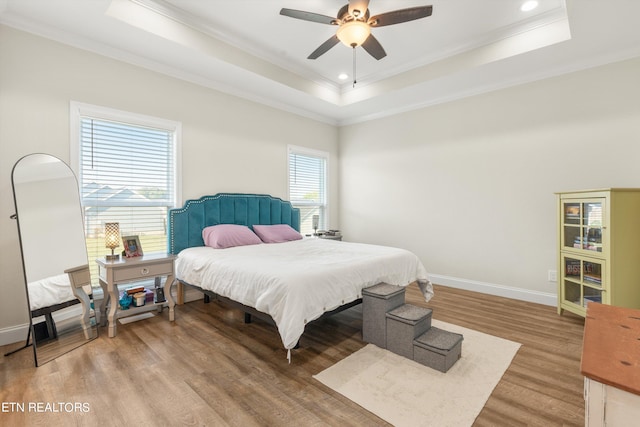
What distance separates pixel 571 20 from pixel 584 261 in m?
2.37

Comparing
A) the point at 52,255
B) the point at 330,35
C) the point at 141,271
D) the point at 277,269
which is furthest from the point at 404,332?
the point at 330,35

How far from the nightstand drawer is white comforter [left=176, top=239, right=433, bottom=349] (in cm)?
24

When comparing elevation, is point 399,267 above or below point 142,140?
below

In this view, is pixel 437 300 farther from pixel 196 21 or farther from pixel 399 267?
pixel 196 21

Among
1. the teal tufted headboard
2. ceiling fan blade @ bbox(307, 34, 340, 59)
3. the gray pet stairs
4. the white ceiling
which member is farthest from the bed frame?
ceiling fan blade @ bbox(307, 34, 340, 59)

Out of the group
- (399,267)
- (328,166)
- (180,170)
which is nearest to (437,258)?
(399,267)

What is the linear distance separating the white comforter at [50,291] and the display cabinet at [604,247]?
4800 mm

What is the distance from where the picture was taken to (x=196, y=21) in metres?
3.22

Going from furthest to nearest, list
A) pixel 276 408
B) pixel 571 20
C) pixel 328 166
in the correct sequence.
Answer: pixel 328 166, pixel 571 20, pixel 276 408

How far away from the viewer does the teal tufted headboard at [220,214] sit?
3.75 metres

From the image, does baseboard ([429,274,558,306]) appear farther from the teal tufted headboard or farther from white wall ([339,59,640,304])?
the teal tufted headboard

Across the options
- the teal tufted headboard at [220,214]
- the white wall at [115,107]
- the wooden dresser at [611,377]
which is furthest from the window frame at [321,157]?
the wooden dresser at [611,377]

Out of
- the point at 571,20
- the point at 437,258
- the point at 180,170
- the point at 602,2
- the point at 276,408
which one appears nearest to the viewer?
the point at 276,408

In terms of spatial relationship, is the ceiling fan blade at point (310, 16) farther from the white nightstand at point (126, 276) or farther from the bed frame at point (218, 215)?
the white nightstand at point (126, 276)
